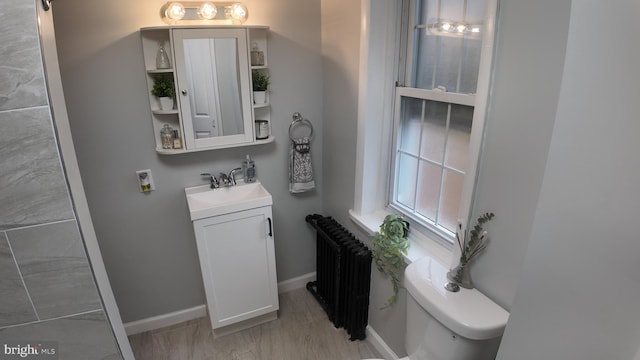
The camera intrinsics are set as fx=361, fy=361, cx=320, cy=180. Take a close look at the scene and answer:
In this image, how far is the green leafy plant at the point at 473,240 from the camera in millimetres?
1315

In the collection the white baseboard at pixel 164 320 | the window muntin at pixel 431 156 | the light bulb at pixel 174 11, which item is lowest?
the white baseboard at pixel 164 320

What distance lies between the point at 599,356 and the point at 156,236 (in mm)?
2206

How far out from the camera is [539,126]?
107 cm

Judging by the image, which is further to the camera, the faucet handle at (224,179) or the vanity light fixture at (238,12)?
the faucet handle at (224,179)

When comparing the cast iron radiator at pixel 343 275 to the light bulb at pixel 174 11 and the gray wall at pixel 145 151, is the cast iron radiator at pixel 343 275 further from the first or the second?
the light bulb at pixel 174 11

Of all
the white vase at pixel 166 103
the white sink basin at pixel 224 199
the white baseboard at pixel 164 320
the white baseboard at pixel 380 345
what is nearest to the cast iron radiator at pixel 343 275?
the white baseboard at pixel 380 345

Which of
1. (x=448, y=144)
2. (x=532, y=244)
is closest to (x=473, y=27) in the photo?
(x=448, y=144)

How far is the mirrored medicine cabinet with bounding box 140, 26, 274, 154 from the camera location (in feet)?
6.30

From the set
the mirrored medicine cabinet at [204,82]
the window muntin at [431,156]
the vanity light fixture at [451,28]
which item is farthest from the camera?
the mirrored medicine cabinet at [204,82]

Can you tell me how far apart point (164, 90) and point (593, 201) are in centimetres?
194

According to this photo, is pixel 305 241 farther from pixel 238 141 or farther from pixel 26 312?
pixel 26 312

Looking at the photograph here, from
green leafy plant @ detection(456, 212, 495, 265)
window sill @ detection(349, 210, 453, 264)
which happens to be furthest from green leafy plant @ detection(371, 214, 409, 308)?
green leafy plant @ detection(456, 212, 495, 265)

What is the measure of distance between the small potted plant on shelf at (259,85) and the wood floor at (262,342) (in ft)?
4.85

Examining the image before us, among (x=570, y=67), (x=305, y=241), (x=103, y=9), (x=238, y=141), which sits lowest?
(x=305, y=241)
